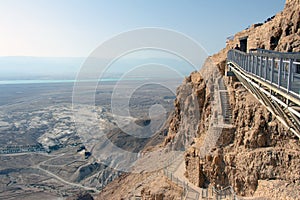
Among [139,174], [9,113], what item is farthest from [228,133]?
[9,113]

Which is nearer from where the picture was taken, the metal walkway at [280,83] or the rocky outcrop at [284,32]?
the metal walkway at [280,83]

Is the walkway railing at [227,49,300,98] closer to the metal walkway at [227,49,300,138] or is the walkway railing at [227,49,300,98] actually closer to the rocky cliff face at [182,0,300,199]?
the metal walkway at [227,49,300,138]

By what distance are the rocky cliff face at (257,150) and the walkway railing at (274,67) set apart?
1762 millimetres

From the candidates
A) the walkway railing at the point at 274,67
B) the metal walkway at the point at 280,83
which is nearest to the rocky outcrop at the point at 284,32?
the walkway railing at the point at 274,67

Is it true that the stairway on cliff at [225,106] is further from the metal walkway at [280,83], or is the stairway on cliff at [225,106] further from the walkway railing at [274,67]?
the metal walkway at [280,83]

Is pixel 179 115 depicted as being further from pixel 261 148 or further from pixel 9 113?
pixel 9 113

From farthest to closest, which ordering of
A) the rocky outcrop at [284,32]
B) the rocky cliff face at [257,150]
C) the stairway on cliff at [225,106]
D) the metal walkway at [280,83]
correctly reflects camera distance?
the stairway on cliff at [225,106], the rocky outcrop at [284,32], the rocky cliff face at [257,150], the metal walkway at [280,83]

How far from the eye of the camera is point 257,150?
36.9 feet

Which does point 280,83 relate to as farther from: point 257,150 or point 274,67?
point 257,150

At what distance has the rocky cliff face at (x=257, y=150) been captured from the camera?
9883mm

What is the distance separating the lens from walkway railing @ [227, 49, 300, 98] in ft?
19.9

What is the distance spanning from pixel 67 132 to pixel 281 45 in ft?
234

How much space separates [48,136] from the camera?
74688 mm

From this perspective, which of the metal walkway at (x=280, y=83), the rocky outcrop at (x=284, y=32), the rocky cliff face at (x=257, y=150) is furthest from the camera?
the rocky outcrop at (x=284, y=32)
